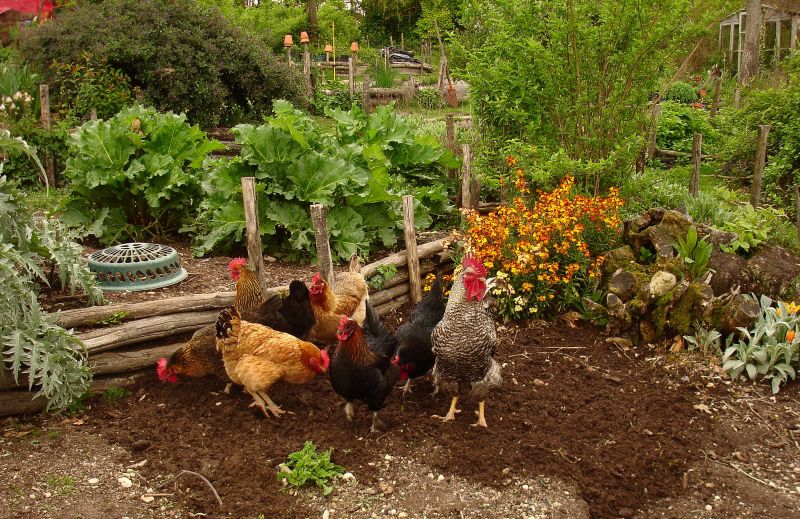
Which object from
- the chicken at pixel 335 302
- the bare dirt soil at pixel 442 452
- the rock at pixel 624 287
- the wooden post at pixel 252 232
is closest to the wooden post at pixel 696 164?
the rock at pixel 624 287

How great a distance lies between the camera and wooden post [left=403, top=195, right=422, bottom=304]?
647 cm

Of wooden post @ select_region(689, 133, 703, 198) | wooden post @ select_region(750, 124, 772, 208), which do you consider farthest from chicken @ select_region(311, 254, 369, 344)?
wooden post @ select_region(750, 124, 772, 208)

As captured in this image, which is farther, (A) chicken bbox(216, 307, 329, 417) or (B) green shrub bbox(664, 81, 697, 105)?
(B) green shrub bbox(664, 81, 697, 105)

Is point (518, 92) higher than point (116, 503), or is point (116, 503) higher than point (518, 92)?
point (518, 92)

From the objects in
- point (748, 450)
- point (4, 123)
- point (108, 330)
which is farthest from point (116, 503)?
point (4, 123)

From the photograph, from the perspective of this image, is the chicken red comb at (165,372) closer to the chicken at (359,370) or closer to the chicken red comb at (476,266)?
the chicken at (359,370)

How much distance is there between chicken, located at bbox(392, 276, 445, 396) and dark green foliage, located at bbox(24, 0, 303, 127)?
336 inches

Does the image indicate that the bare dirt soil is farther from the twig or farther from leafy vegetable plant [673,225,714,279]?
leafy vegetable plant [673,225,714,279]

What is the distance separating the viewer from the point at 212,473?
13.0 ft

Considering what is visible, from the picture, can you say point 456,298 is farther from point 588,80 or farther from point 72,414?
point 588,80

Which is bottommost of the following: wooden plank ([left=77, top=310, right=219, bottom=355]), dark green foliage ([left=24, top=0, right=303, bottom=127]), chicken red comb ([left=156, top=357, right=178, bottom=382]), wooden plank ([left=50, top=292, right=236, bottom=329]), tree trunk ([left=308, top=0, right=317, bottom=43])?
chicken red comb ([left=156, top=357, right=178, bottom=382])

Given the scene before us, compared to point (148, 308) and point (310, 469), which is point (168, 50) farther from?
point (310, 469)

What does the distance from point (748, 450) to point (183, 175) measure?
5.21 metres

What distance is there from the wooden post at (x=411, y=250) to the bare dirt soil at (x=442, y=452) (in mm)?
1526
